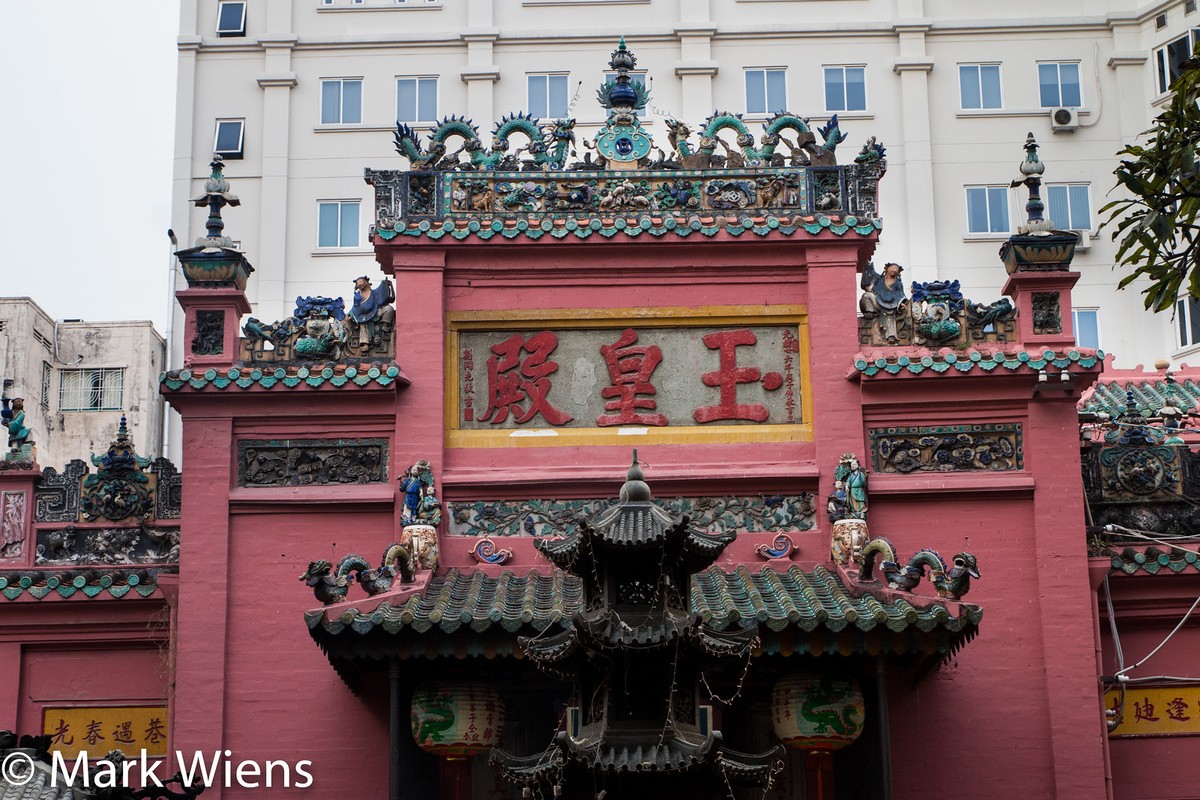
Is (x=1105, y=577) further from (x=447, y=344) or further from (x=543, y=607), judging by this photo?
(x=447, y=344)

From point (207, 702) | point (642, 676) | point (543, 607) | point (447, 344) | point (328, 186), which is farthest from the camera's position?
point (328, 186)

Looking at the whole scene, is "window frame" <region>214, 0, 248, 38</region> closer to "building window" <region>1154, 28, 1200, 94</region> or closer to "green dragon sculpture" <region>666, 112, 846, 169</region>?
"building window" <region>1154, 28, 1200, 94</region>

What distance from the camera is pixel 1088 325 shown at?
33.8 meters

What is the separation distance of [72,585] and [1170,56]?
24400 millimetres

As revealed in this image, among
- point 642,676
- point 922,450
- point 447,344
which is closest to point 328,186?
point 447,344

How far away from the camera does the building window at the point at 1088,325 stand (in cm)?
3366

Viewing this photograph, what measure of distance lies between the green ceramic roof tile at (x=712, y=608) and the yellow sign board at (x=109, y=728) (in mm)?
3314

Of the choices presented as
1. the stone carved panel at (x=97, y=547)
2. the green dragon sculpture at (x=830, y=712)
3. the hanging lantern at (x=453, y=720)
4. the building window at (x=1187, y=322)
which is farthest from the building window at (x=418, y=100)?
the green dragon sculpture at (x=830, y=712)

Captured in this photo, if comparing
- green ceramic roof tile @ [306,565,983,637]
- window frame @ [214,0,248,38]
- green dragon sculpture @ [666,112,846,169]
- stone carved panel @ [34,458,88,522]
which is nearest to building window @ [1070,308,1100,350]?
green dragon sculpture @ [666,112,846,169]

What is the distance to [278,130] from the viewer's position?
34531mm

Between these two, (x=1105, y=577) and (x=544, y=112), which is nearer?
(x=1105, y=577)

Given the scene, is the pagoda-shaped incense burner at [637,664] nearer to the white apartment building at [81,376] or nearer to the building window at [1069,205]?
the building window at [1069,205]

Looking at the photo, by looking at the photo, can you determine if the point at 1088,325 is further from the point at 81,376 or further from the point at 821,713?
the point at 81,376

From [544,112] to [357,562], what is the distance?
19557 millimetres
